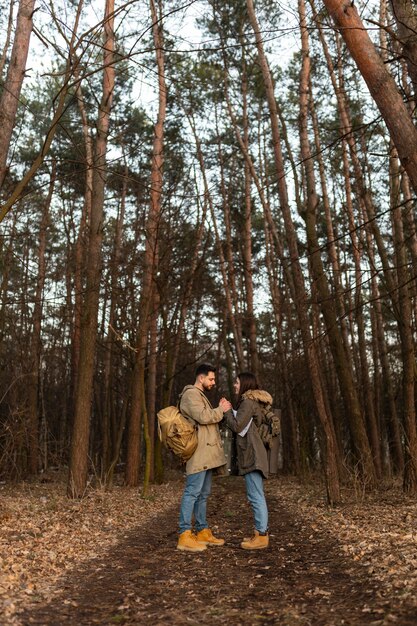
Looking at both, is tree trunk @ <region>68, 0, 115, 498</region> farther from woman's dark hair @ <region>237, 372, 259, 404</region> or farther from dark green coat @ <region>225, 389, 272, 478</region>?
dark green coat @ <region>225, 389, 272, 478</region>

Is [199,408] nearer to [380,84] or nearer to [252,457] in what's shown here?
[252,457]

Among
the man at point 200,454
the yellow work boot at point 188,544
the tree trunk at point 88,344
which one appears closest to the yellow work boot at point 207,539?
the man at point 200,454

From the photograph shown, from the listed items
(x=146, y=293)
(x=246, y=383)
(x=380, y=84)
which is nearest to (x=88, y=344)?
(x=146, y=293)

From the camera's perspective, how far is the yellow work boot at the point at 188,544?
6.69m

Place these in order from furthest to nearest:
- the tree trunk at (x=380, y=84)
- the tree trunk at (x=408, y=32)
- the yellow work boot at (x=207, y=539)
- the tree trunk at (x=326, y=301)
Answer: the tree trunk at (x=326, y=301), the yellow work boot at (x=207, y=539), the tree trunk at (x=408, y=32), the tree trunk at (x=380, y=84)

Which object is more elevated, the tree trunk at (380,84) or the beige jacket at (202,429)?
the tree trunk at (380,84)

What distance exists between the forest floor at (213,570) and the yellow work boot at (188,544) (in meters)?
0.12

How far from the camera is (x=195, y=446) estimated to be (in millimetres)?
6801

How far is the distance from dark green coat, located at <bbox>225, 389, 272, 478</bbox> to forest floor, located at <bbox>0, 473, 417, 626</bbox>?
87 cm

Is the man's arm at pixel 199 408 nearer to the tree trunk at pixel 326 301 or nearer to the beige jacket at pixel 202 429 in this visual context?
the beige jacket at pixel 202 429

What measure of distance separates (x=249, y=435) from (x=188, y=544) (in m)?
1.25

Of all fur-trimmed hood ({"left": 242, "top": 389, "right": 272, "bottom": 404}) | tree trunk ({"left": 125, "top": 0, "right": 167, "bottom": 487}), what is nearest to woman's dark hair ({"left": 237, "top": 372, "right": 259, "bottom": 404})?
fur-trimmed hood ({"left": 242, "top": 389, "right": 272, "bottom": 404})

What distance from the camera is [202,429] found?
6879mm

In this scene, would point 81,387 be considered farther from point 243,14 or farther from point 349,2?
point 243,14
